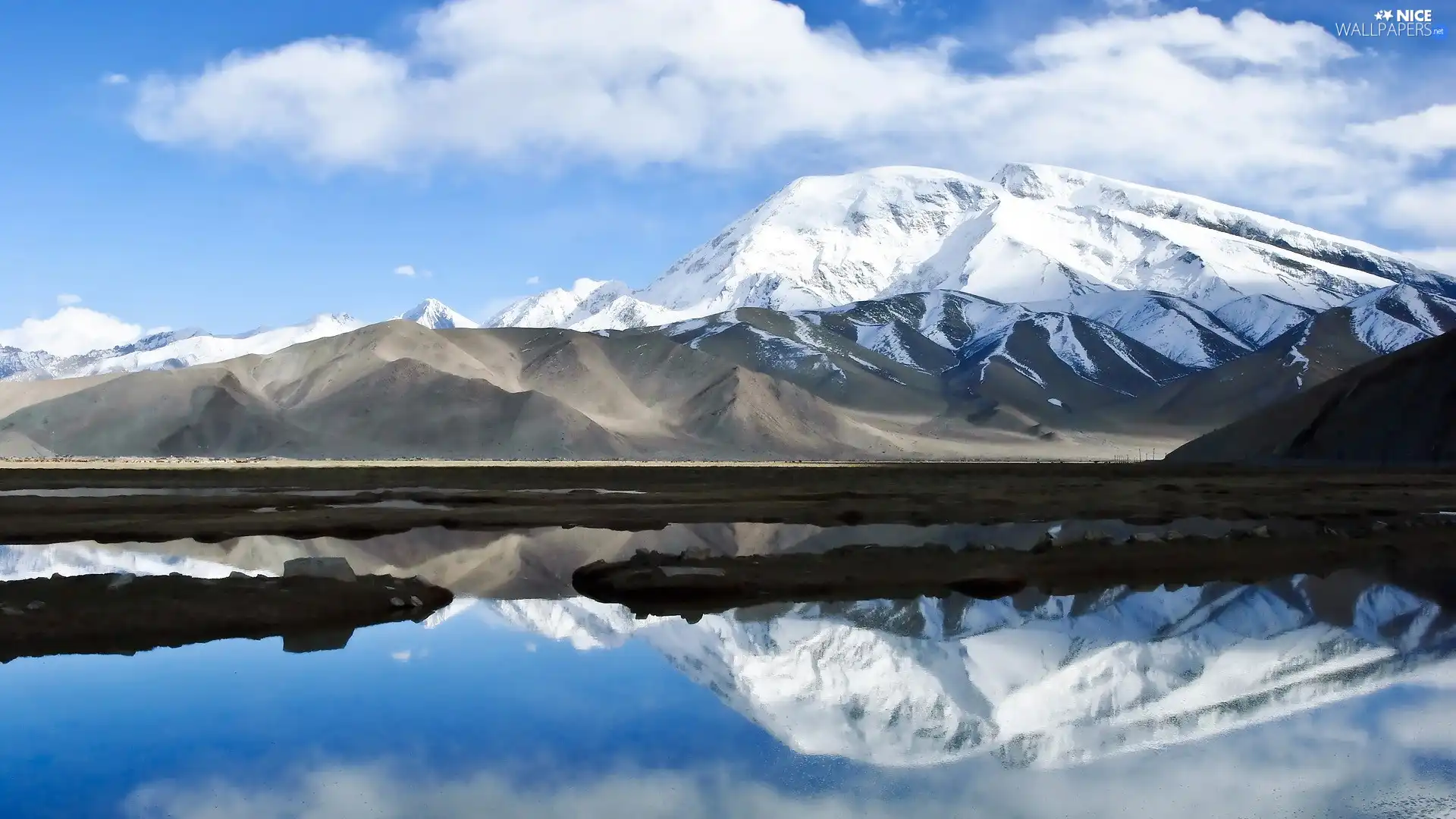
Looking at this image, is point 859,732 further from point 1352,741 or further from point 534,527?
point 534,527

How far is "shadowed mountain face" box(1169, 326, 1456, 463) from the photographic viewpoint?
306 feet

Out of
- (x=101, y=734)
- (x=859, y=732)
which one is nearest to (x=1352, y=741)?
(x=859, y=732)

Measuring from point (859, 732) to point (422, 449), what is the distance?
137456 mm

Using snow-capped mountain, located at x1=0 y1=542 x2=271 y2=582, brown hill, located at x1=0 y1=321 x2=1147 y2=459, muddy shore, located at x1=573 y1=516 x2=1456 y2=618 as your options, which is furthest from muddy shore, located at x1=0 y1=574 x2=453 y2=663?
brown hill, located at x1=0 y1=321 x2=1147 y2=459

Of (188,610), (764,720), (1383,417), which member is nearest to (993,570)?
(764,720)

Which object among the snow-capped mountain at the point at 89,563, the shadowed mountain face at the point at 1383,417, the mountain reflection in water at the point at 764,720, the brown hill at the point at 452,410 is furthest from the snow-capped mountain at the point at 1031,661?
the brown hill at the point at 452,410

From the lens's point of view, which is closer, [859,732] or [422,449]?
[859,732]

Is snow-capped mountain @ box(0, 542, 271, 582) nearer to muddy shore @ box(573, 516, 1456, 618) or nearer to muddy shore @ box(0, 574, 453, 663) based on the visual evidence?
muddy shore @ box(0, 574, 453, 663)

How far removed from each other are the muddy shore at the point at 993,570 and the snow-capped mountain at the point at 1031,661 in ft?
3.95

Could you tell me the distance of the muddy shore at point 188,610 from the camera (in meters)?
18.7

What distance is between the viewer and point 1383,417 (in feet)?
320

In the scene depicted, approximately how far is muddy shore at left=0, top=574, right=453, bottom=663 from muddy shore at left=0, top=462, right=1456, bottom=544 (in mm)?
14441

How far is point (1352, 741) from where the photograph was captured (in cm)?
1235

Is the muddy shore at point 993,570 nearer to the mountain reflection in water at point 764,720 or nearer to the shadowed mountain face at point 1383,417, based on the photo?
the mountain reflection in water at point 764,720
